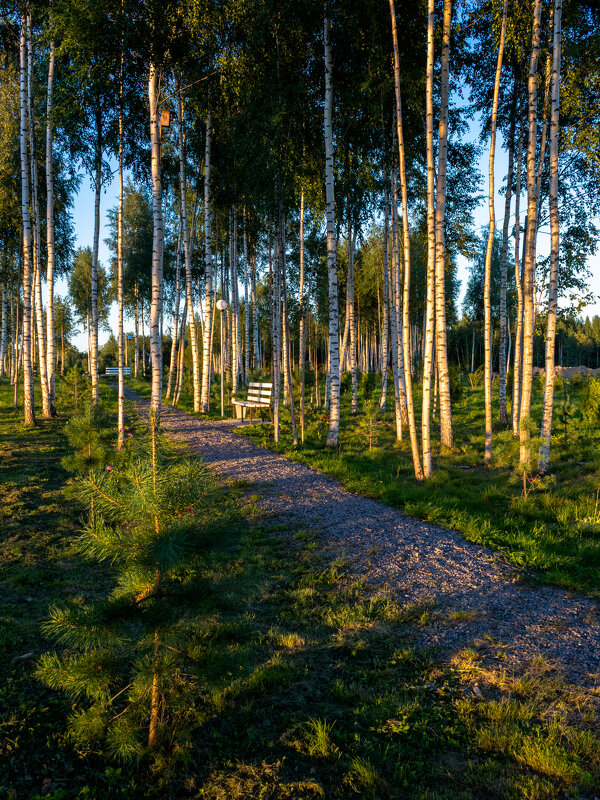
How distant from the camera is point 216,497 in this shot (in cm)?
256

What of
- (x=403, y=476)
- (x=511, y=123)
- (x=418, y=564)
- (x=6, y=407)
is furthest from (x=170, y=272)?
(x=418, y=564)

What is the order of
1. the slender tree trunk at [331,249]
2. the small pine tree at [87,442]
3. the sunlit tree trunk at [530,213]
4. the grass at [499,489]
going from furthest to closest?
the slender tree trunk at [331,249] < the sunlit tree trunk at [530,213] < the small pine tree at [87,442] < the grass at [499,489]

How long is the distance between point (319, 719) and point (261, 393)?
1304 centimetres

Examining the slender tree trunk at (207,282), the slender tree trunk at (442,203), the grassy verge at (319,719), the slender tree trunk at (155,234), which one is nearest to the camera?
the grassy verge at (319,719)

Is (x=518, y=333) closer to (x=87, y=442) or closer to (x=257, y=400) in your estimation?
(x=257, y=400)

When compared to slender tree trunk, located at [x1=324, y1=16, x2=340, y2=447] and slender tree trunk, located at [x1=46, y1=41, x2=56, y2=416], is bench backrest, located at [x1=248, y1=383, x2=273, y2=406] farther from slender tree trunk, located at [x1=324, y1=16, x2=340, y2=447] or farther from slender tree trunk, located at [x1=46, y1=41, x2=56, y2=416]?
slender tree trunk, located at [x1=46, y1=41, x2=56, y2=416]

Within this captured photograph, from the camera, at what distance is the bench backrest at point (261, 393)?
14504mm

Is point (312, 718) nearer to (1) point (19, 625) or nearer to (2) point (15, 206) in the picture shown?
(1) point (19, 625)

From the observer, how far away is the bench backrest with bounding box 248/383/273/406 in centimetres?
1450

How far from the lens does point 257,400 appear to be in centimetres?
1475

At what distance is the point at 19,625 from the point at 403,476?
261 inches

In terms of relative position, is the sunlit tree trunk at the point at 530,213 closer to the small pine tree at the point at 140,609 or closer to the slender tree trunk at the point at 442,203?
the slender tree trunk at the point at 442,203

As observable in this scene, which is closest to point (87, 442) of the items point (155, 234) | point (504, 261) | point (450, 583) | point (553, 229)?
point (155, 234)

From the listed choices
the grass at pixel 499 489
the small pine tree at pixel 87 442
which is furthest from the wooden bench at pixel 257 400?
the small pine tree at pixel 87 442
